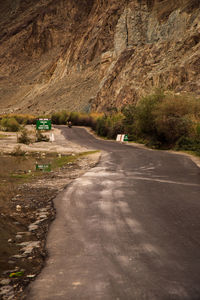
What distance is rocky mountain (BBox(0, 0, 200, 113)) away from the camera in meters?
45.0

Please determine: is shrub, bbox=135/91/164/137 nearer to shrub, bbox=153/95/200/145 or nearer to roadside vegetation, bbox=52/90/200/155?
roadside vegetation, bbox=52/90/200/155

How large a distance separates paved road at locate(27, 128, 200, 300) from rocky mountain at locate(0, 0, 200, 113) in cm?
3092

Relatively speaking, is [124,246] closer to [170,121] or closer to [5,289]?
[5,289]

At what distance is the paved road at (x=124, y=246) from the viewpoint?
3291 mm

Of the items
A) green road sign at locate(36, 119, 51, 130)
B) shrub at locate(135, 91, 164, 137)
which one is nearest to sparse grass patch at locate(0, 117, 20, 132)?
green road sign at locate(36, 119, 51, 130)

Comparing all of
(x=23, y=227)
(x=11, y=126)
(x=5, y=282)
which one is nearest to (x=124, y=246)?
(x=5, y=282)

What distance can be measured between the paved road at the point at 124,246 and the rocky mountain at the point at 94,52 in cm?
3092

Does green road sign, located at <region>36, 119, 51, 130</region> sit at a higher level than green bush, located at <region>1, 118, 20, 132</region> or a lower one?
higher

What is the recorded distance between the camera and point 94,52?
8094cm

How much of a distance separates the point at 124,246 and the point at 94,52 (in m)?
80.5

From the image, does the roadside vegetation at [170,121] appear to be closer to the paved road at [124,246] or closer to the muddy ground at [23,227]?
the muddy ground at [23,227]

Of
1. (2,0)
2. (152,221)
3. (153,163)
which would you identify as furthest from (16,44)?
(152,221)

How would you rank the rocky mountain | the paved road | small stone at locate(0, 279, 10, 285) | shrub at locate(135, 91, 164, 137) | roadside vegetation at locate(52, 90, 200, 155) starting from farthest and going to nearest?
the rocky mountain
shrub at locate(135, 91, 164, 137)
roadside vegetation at locate(52, 90, 200, 155)
small stone at locate(0, 279, 10, 285)
the paved road

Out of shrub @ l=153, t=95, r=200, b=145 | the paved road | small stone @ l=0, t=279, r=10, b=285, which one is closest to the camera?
the paved road
